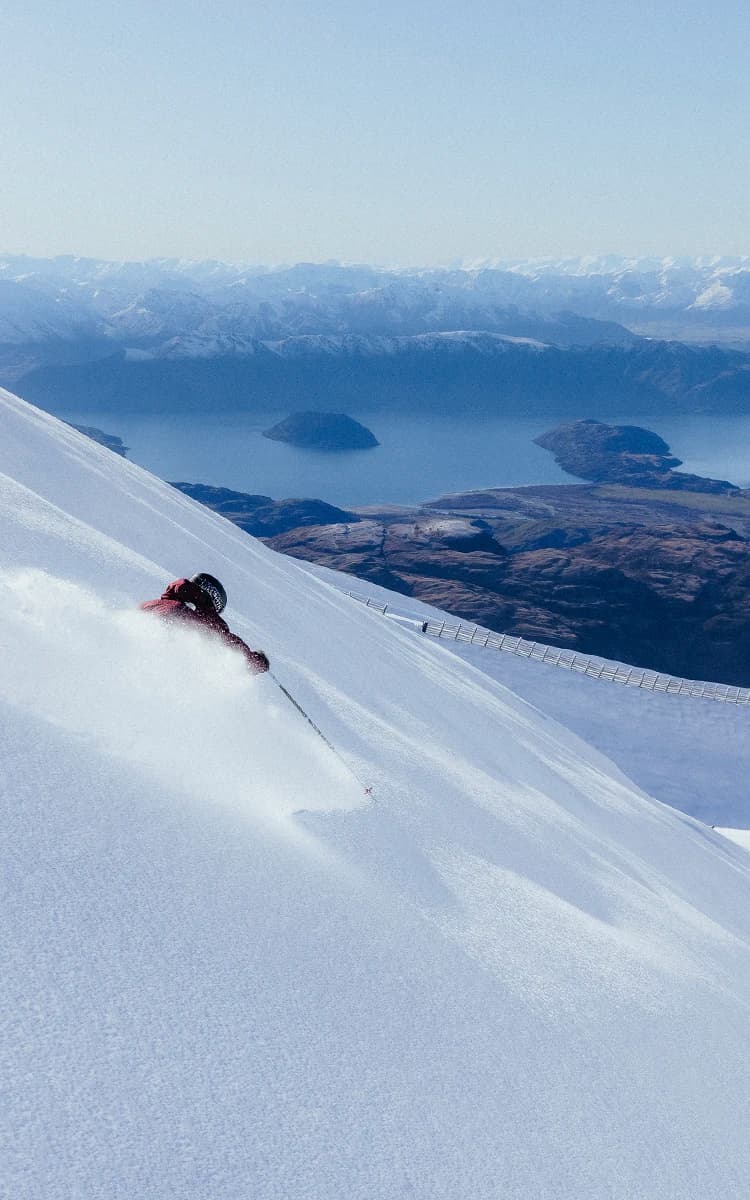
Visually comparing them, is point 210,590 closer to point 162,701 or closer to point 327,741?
point 162,701

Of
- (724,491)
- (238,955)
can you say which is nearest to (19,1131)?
(238,955)

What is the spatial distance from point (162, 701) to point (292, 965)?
230 cm

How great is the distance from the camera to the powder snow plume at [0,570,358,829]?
4820 millimetres

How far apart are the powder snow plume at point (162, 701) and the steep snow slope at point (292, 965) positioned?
0.02m

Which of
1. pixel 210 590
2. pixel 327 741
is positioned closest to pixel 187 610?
pixel 210 590

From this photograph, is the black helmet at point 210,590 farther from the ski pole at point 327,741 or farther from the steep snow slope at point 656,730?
the steep snow slope at point 656,730

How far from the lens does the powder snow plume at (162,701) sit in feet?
15.8

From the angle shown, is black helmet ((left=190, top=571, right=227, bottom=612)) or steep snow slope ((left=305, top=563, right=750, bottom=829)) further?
steep snow slope ((left=305, top=563, right=750, bottom=829))

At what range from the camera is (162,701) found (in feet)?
18.2

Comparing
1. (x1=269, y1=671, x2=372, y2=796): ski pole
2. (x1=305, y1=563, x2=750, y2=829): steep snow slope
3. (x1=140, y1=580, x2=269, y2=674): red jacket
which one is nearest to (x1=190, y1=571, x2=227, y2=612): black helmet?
(x1=140, y1=580, x2=269, y2=674): red jacket

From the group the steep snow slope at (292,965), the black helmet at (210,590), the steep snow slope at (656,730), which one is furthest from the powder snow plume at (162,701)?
the steep snow slope at (656,730)

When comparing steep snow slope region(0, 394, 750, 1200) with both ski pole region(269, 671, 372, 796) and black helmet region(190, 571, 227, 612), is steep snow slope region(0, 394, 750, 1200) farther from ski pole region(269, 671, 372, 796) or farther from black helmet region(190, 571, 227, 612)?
black helmet region(190, 571, 227, 612)

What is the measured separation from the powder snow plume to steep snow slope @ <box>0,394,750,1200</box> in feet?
0.08

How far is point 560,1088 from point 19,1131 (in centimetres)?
240
